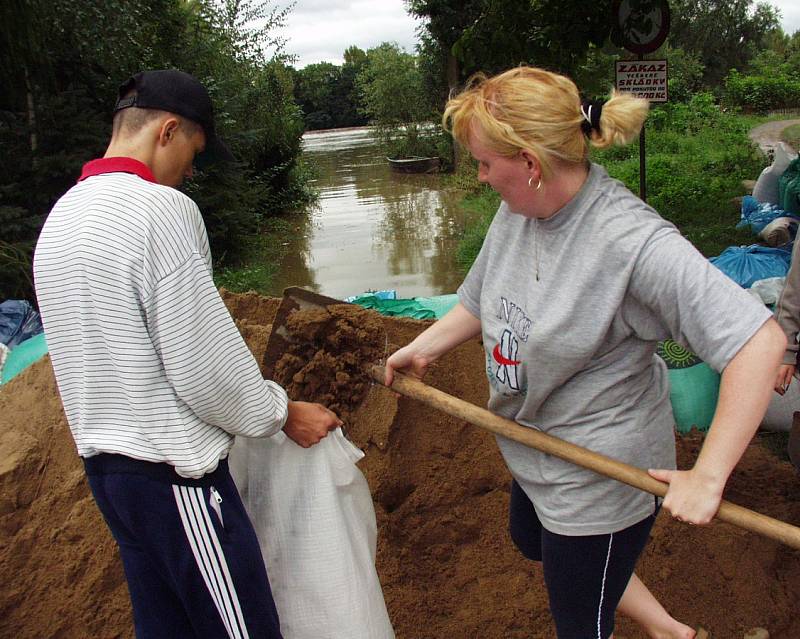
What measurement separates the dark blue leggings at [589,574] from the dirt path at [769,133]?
1320cm

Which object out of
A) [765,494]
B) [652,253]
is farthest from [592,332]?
[765,494]

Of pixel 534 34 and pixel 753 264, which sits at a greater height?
pixel 534 34

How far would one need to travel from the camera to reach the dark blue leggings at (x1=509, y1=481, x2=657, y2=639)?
1.59 meters

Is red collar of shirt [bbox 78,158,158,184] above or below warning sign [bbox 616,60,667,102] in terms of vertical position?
below

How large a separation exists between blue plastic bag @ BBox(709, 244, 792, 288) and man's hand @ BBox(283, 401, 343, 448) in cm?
285

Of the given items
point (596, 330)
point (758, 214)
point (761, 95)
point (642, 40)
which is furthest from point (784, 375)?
point (761, 95)

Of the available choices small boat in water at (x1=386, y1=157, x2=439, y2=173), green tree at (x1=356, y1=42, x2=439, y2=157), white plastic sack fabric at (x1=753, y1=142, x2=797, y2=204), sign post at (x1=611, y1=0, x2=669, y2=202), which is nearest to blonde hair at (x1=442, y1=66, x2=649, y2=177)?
sign post at (x1=611, y1=0, x2=669, y2=202)

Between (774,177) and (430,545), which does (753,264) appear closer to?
(430,545)

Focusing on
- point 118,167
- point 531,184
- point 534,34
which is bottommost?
point 531,184

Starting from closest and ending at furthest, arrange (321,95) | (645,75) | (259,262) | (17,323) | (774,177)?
(17,323), (645,75), (774,177), (259,262), (321,95)

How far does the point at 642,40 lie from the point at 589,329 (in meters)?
3.76

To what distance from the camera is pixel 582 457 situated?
1.50 m

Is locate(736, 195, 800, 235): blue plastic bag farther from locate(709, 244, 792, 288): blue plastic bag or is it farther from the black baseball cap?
the black baseball cap

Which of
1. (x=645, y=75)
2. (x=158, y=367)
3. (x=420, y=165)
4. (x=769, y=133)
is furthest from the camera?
(x=420, y=165)
